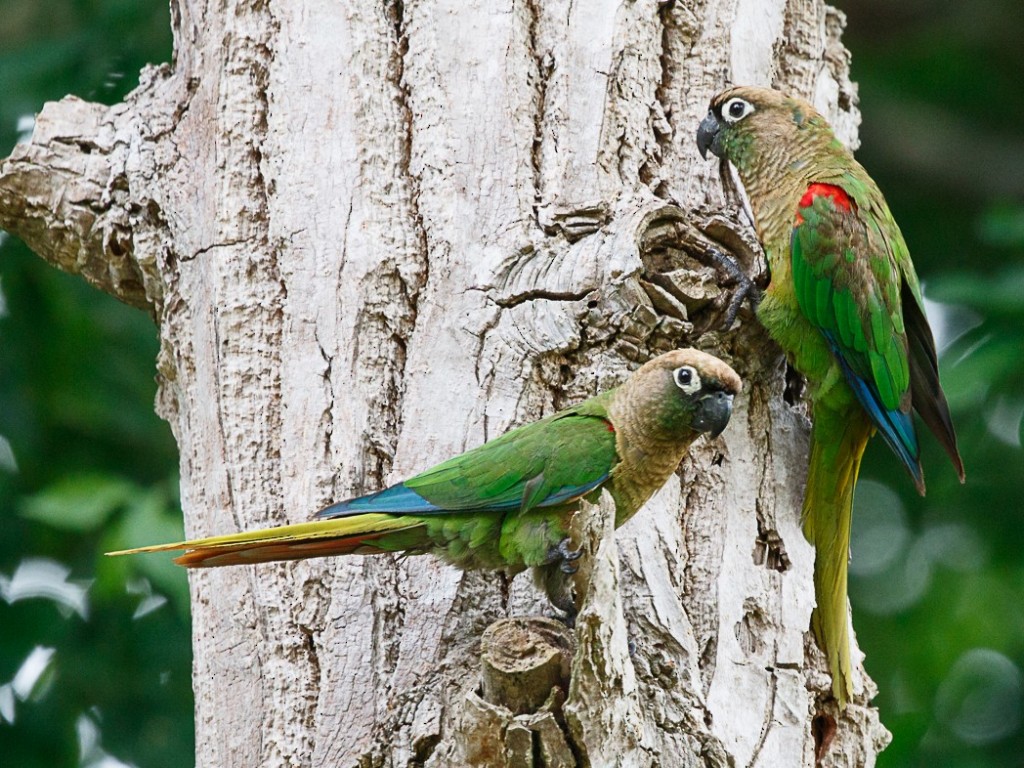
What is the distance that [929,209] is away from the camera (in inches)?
307

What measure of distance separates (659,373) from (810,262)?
3.07 feet

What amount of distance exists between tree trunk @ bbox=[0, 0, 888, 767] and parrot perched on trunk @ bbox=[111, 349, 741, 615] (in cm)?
11

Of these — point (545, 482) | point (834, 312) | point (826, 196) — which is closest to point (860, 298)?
point (834, 312)

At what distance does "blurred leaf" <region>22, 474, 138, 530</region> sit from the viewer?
4.73m

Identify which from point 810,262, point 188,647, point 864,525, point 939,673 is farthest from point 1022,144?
point 188,647

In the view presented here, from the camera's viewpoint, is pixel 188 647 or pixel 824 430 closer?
pixel 824 430

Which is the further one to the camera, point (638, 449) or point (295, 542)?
point (638, 449)

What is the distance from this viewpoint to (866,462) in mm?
7219

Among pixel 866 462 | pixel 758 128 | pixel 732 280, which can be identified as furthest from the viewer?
pixel 866 462

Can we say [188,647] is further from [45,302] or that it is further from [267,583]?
[267,583]

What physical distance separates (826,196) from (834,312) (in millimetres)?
428

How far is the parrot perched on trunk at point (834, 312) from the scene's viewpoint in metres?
3.74

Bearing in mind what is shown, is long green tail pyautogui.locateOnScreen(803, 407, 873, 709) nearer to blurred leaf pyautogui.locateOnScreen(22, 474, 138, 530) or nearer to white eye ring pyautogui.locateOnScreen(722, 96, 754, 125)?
white eye ring pyautogui.locateOnScreen(722, 96, 754, 125)

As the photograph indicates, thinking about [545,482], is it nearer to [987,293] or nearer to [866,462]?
[987,293]
